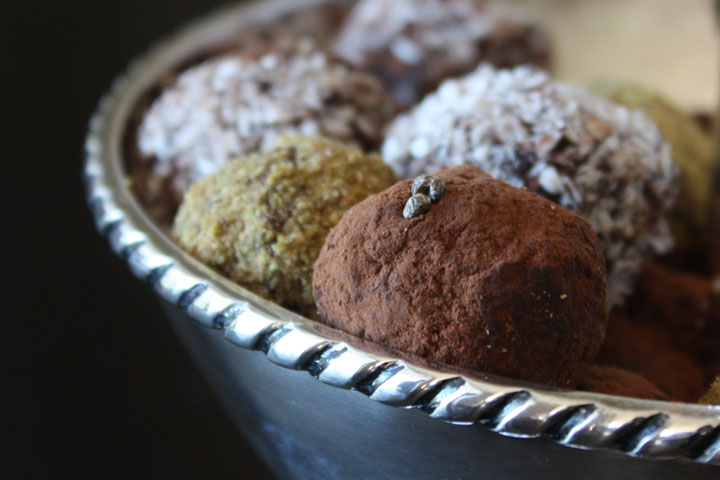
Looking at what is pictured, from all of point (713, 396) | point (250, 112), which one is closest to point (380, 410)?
point (713, 396)

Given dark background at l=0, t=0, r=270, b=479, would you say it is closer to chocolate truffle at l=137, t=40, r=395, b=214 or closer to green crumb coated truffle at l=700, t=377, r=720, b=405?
chocolate truffle at l=137, t=40, r=395, b=214

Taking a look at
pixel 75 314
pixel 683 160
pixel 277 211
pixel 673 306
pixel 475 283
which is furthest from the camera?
pixel 75 314

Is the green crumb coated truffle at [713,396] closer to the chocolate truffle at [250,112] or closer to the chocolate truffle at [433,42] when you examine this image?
the chocolate truffle at [250,112]

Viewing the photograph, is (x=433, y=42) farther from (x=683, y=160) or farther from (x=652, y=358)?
(x=652, y=358)

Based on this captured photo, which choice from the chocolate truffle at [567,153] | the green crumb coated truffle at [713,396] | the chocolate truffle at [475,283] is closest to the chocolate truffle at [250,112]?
the chocolate truffle at [567,153]

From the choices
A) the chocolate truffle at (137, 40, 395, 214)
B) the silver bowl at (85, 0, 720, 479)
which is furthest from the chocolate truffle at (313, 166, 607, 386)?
the chocolate truffle at (137, 40, 395, 214)

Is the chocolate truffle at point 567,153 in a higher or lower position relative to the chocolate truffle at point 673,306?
higher

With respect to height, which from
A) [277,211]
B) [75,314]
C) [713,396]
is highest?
[277,211]
